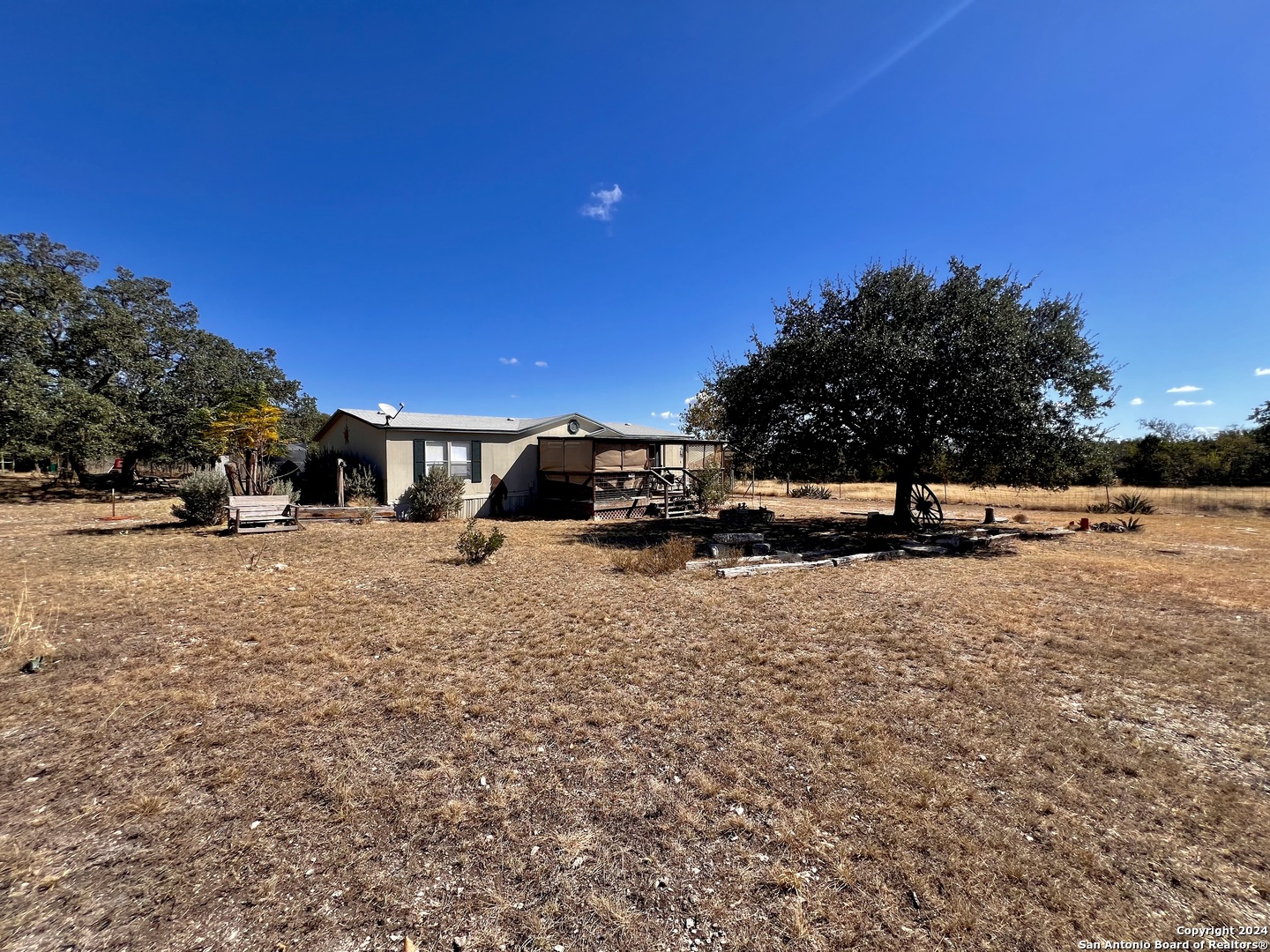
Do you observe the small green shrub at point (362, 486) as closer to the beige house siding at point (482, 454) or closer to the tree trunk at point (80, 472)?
the beige house siding at point (482, 454)

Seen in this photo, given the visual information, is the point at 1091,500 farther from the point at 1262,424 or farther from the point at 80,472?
the point at 80,472

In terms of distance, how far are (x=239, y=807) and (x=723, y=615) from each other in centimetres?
500

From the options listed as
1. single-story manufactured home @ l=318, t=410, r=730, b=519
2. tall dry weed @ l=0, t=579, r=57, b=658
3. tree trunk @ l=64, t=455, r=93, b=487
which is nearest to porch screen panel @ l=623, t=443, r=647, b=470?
single-story manufactured home @ l=318, t=410, r=730, b=519

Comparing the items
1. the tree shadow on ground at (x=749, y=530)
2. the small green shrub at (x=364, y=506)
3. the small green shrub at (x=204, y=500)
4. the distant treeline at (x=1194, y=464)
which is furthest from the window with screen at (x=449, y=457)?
the distant treeline at (x=1194, y=464)

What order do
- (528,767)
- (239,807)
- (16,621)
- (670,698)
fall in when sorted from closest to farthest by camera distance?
(239,807) → (528,767) → (670,698) → (16,621)

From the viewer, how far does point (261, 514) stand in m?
11.8

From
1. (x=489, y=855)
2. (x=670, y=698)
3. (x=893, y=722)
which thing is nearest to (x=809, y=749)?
(x=893, y=722)

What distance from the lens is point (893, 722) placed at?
3.69 m

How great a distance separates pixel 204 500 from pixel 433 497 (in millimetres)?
5722

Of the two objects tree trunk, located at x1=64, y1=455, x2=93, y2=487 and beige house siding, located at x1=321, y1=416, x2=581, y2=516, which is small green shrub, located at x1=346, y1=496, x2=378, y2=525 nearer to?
beige house siding, located at x1=321, y1=416, x2=581, y2=516

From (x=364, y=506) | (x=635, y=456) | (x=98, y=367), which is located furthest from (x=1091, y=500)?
(x=98, y=367)

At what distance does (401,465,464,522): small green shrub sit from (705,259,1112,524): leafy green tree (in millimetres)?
9490

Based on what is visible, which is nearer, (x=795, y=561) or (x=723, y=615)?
(x=723, y=615)

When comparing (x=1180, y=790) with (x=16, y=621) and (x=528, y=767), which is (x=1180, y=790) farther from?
(x=16, y=621)
